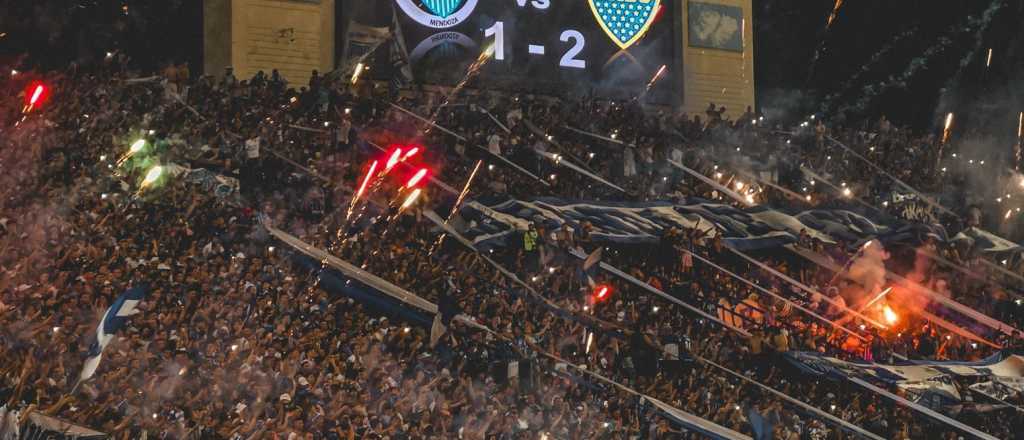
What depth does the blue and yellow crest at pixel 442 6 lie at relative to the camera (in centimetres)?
2302

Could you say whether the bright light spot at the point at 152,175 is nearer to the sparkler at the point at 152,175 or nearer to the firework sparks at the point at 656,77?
the sparkler at the point at 152,175

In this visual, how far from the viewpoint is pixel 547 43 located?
78.9 feet

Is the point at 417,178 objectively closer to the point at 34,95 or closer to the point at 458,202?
the point at 458,202

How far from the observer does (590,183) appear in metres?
20.8

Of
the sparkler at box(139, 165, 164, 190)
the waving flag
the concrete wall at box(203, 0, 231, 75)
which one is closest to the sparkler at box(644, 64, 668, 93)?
the concrete wall at box(203, 0, 231, 75)

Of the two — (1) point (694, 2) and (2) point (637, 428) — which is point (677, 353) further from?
(1) point (694, 2)

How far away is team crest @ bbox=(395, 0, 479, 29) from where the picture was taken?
22828mm

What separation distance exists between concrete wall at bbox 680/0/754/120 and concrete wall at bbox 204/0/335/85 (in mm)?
7655

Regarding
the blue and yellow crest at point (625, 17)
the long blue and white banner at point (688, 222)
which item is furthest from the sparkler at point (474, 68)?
the long blue and white banner at point (688, 222)

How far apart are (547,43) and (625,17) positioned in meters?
1.86

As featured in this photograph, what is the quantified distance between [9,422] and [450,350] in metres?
6.36

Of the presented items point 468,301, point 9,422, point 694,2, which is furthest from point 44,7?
point 694,2

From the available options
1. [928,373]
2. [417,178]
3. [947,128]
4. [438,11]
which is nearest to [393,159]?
[417,178]

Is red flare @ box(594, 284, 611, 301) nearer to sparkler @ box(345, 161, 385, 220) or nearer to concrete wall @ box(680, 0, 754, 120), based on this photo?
sparkler @ box(345, 161, 385, 220)
